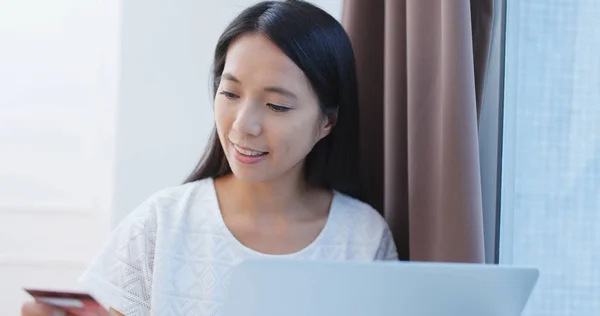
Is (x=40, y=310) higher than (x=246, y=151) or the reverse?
the reverse

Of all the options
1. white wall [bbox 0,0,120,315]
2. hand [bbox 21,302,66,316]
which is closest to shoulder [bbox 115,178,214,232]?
hand [bbox 21,302,66,316]

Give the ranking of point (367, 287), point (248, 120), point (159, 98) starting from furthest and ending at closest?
point (159, 98) < point (248, 120) < point (367, 287)

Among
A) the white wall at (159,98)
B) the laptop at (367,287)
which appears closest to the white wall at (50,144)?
the white wall at (159,98)

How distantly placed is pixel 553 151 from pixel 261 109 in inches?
26.3

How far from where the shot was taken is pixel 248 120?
1213 millimetres

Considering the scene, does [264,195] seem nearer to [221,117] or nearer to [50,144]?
[221,117]

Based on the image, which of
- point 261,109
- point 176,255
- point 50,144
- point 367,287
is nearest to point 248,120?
point 261,109

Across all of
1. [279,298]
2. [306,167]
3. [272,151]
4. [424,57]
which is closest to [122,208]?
[306,167]

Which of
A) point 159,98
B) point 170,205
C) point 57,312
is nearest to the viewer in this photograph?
point 57,312

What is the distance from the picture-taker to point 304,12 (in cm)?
132

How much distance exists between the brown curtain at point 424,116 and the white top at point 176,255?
0.49 feet

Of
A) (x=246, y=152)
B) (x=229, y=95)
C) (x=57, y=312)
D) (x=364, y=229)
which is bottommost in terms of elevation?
(x=57, y=312)

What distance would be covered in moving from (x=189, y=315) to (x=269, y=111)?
39 centimetres

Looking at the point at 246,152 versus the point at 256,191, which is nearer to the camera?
the point at 246,152
